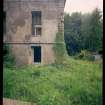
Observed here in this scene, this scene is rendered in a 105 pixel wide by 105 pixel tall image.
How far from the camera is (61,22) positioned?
4.00 feet

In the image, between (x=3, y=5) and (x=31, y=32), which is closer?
(x=3, y=5)

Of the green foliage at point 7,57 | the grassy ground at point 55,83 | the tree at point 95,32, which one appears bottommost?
the grassy ground at point 55,83

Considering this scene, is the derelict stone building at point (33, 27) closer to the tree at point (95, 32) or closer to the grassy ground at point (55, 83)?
the grassy ground at point (55, 83)

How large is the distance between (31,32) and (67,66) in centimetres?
29

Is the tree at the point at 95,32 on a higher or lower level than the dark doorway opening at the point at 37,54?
higher

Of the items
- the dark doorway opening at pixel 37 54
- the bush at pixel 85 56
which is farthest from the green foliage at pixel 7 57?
the bush at pixel 85 56

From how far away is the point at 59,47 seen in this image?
1205 mm

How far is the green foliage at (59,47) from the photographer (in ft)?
3.97

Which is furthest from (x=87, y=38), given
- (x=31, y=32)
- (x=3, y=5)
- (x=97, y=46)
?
(x=3, y=5)

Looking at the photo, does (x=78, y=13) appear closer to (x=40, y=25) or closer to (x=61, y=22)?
(x=61, y=22)

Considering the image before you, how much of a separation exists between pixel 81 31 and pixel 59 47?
15 centimetres

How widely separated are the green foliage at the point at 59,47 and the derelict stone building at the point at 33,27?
2 cm

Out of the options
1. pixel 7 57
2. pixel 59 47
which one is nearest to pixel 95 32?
pixel 59 47

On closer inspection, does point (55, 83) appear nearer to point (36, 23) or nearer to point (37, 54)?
point (37, 54)
